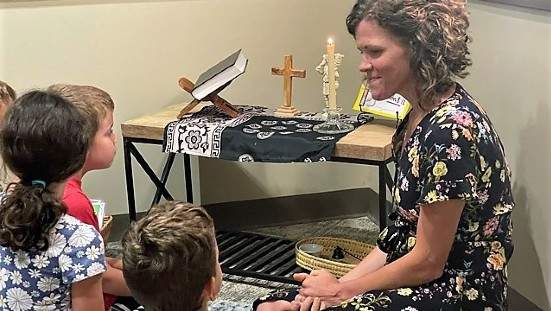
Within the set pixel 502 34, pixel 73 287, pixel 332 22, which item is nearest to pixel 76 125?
pixel 73 287

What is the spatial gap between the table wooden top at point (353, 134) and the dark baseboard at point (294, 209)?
55 centimetres

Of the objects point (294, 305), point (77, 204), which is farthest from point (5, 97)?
point (294, 305)

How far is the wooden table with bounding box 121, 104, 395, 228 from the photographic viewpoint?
2.50m

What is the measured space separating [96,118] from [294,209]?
1.68 metres

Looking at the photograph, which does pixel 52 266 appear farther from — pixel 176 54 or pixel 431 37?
pixel 176 54

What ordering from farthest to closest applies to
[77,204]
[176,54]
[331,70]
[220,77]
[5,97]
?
[176,54] < [220,77] < [331,70] < [5,97] < [77,204]

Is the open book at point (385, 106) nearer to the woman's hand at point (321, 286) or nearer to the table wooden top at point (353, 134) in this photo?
the table wooden top at point (353, 134)

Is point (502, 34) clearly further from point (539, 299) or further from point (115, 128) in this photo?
point (115, 128)

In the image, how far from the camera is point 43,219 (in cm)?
153

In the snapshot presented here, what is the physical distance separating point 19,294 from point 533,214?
137 cm

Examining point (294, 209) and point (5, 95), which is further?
point (294, 209)

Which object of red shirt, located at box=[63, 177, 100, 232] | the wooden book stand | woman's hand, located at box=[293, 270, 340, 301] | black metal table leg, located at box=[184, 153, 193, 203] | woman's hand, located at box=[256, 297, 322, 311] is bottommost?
black metal table leg, located at box=[184, 153, 193, 203]

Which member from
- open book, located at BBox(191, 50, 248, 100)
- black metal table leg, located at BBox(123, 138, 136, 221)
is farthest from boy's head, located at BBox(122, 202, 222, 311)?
black metal table leg, located at BBox(123, 138, 136, 221)

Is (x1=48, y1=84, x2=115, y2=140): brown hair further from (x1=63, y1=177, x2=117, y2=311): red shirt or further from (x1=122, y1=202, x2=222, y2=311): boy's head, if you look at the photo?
(x1=122, y1=202, x2=222, y2=311): boy's head
